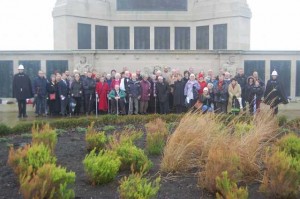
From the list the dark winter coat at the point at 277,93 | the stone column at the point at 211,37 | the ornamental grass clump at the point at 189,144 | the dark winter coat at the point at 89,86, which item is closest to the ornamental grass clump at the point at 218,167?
the ornamental grass clump at the point at 189,144

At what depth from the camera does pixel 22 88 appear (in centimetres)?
1555

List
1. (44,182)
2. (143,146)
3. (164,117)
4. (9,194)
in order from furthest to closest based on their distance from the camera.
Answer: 1. (164,117)
2. (143,146)
3. (9,194)
4. (44,182)

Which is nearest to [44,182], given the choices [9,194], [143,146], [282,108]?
[9,194]

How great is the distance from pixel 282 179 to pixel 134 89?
1045cm

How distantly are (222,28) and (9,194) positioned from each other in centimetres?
2070

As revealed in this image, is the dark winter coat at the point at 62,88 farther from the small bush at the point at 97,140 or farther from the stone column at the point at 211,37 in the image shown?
the stone column at the point at 211,37

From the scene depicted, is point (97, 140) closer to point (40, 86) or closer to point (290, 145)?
point (290, 145)

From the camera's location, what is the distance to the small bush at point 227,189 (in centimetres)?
459

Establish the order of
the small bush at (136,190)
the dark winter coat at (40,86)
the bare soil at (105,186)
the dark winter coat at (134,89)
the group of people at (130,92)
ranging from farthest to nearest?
the dark winter coat at (40,86) < the dark winter coat at (134,89) < the group of people at (130,92) < the bare soil at (105,186) < the small bush at (136,190)

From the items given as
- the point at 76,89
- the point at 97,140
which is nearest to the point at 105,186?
the point at 97,140

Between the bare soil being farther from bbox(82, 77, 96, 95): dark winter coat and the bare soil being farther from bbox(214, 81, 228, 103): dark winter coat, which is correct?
bbox(82, 77, 96, 95): dark winter coat

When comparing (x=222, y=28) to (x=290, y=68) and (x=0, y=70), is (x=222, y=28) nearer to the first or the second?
(x=290, y=68)

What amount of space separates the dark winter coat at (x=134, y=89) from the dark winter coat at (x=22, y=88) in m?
3.70

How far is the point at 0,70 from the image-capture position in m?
20.5
